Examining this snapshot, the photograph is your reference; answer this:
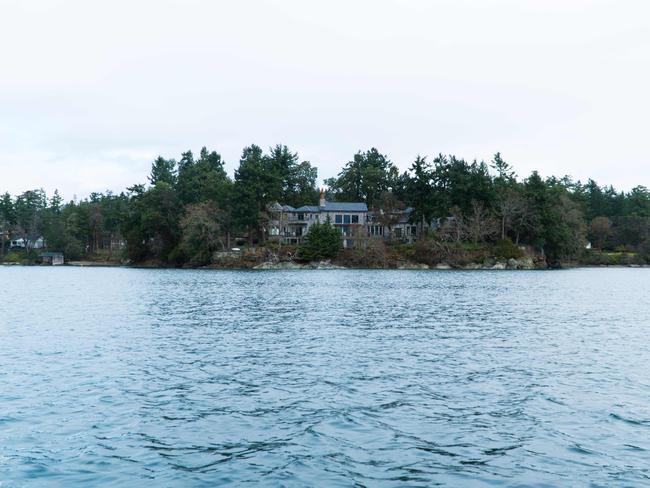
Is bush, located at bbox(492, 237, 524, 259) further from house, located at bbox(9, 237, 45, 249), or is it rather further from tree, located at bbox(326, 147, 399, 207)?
house, located at bbox(9, 237, 45, 249)

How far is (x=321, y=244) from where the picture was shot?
113375 millimetres

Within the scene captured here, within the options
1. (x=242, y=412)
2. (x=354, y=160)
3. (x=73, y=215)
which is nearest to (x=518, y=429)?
(x=242, y=412)

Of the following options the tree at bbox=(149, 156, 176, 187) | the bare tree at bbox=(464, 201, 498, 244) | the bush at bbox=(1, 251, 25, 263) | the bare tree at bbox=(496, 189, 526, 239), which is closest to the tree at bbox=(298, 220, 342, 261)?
the bare tree at bbox=(464, 201, 498, 244)

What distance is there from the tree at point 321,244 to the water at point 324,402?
79.7 metres

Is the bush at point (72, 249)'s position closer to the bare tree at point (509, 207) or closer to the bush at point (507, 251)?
the bush at point (507, 251)

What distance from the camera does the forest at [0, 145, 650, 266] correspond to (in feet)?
380

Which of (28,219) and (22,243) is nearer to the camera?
(28,219)

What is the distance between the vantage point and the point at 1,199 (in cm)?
17438

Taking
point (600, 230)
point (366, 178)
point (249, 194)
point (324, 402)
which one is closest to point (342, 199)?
point (366, 178)

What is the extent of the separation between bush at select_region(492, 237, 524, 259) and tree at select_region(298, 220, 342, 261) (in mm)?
32016

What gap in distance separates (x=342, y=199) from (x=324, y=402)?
142m

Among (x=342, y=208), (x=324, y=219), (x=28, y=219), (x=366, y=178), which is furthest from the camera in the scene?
(x=28, y=219)

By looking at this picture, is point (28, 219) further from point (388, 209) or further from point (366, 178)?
point (388, 209)

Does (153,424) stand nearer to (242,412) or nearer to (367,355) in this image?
(242,412)
